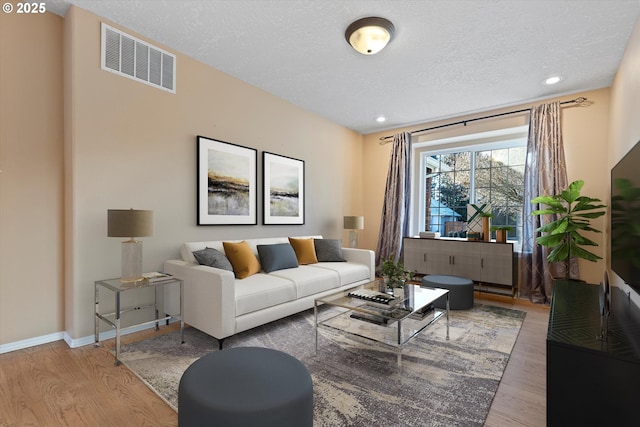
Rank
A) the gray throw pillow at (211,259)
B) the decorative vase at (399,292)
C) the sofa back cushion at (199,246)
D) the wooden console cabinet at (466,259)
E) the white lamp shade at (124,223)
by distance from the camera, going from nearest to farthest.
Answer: the white lamp shade at (124,223) → the decorative vase at (399,292) → the gray throw pillow at (211,259) → the sofa back cushion at (199,246) → the wooden console cabinet at (466,259)

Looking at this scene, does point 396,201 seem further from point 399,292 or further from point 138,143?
point 138,143

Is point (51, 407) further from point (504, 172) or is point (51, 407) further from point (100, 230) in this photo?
point (504, 172)

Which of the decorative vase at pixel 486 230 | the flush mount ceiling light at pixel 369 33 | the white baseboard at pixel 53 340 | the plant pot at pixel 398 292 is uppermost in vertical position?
the flush mount ceiling light at pixel 369 33

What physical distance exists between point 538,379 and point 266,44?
11.7 ft

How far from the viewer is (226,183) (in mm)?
3615

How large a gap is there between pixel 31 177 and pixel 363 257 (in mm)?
3572

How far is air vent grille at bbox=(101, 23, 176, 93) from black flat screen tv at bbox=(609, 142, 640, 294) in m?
3.83

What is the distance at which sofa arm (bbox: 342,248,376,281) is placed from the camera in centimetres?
421

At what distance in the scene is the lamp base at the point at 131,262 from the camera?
249 centimetres

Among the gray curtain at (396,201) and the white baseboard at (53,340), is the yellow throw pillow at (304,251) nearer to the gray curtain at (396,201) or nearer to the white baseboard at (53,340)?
the gray curtain at (396,201)

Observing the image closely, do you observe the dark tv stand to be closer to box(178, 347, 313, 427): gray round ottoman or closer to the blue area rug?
the blue area rug

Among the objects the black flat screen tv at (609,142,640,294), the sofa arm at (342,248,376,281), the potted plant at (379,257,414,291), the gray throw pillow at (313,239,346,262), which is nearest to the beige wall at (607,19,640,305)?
the black flat screen tv at (609,142,640,294)

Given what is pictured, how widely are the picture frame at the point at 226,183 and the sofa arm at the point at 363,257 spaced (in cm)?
141

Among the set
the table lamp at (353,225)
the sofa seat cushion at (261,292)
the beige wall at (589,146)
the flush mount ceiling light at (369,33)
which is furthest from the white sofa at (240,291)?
the beige wall at (589,146)
